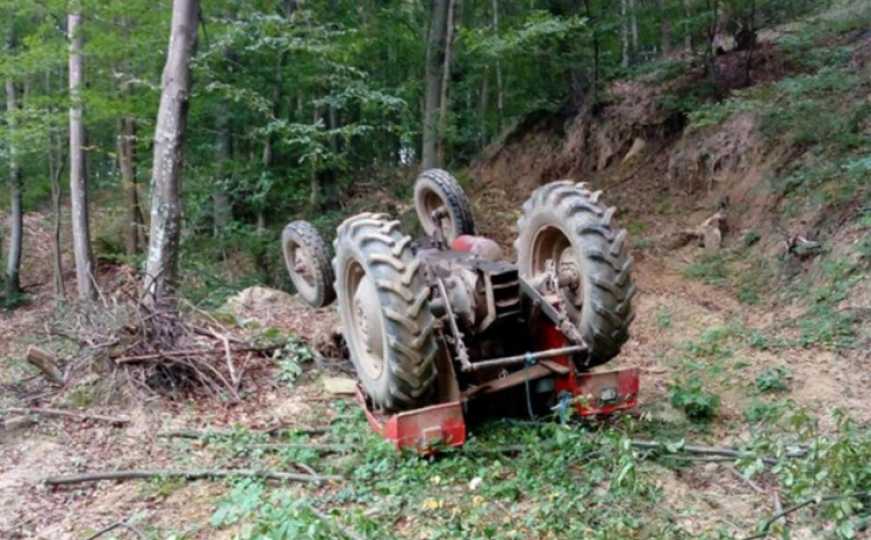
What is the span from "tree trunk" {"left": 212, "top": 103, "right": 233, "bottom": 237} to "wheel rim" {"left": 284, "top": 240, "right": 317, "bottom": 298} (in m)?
3.78

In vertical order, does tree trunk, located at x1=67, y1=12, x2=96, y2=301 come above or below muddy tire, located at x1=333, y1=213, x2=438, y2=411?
above

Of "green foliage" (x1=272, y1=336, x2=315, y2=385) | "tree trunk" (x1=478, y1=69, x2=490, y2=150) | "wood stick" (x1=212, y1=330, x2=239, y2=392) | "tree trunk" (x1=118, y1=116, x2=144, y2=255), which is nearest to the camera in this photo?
"wood stick" (x1=212, y1=330, x2=239, y2=392)

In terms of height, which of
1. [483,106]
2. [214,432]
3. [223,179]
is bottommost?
[214,432]

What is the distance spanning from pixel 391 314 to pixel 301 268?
4.01 metres

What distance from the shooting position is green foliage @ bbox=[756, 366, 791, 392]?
18.3ft

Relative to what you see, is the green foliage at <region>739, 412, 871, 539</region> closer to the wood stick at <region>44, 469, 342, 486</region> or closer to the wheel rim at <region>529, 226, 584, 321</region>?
the wheel rim at <region>529, 226, 584, 321</region>

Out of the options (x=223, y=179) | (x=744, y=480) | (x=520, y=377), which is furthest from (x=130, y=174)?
(x=744, y=480)

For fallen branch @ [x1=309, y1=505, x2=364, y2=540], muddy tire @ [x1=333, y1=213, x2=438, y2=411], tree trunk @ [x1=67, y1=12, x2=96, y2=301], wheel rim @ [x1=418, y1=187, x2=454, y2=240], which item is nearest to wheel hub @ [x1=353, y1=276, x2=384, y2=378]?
muddy tire @ [x1=333, y1=213, x2=438, y2=411]

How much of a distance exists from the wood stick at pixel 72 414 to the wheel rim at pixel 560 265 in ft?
10.5

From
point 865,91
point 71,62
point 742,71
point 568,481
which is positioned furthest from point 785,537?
point 71,62

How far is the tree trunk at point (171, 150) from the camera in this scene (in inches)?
301

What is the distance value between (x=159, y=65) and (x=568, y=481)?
1004 centimetres

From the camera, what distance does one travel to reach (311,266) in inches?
299

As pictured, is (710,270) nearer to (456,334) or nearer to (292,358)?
(292,358)
